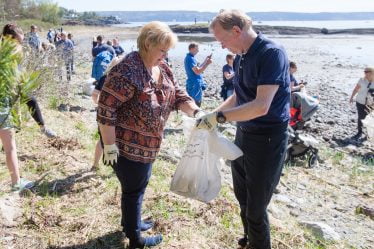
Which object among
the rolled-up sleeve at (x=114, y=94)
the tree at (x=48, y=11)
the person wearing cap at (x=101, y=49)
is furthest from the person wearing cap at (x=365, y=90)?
the tree at (x=48, y=11)

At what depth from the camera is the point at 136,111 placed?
2.78 meters

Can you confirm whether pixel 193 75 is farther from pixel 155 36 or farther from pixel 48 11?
pixel 48 11

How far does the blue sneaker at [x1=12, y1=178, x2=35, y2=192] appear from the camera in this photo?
154 inches

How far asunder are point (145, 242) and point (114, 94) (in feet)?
3.95

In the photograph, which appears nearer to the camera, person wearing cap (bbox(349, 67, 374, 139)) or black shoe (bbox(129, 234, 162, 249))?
black shoe (bbox(129, 234, 162, 249))

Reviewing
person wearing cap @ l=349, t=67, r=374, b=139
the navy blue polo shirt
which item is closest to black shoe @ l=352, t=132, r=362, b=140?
person wearing cap @ l=349, t=67, r=374, b=139

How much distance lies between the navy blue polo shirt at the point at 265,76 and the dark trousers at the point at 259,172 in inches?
4.5

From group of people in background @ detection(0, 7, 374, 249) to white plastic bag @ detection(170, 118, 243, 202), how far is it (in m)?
0.15

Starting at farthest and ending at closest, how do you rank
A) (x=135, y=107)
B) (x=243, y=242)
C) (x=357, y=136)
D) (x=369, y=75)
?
(x=357, y=136) < (x=369, y=75) < (x=243, y=242) < (x=135, y=107)

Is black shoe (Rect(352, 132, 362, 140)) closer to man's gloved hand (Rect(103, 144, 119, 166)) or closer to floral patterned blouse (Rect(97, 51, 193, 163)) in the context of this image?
floral patterned blouse (Rect(97, 51, 193, 163))

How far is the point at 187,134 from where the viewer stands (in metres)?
3.40

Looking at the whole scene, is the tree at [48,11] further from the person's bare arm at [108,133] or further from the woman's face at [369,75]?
the person's bare arm at [108,133]

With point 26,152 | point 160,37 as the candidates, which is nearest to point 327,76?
point 26,152

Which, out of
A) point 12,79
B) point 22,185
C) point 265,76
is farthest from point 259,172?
point 22,185
